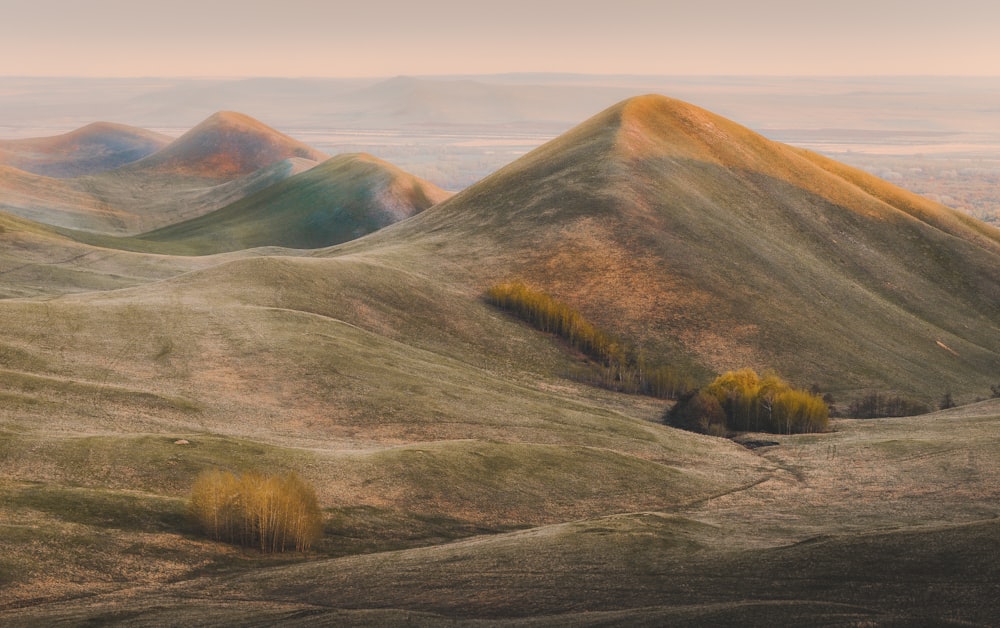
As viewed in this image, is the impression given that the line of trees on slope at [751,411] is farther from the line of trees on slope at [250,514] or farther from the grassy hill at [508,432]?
the line of trees on slope at [250,514]

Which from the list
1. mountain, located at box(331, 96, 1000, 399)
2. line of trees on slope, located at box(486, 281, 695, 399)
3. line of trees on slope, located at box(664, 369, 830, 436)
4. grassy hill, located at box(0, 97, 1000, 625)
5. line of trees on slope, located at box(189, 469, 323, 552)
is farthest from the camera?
mountain, located at box(331, 96, 1000, 399)

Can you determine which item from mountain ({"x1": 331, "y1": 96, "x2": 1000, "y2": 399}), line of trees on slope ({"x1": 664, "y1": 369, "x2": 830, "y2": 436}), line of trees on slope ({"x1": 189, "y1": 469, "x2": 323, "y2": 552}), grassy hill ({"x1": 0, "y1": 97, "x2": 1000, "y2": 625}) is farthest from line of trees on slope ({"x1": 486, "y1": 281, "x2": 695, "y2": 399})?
line of trees on slope ({"x1": 189, "y1": 469, "x2": 323, "y2": 552})

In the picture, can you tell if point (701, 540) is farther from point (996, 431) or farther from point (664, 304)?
point (664, 304)

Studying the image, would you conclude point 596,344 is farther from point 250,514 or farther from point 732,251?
point 250,514

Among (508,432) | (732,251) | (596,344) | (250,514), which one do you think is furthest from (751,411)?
(250,514)

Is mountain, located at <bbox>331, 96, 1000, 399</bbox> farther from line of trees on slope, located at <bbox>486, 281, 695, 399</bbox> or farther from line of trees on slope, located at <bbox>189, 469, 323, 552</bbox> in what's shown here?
line of trees on slope, located at <bbox>189, 469, 323, 552</bbox>
